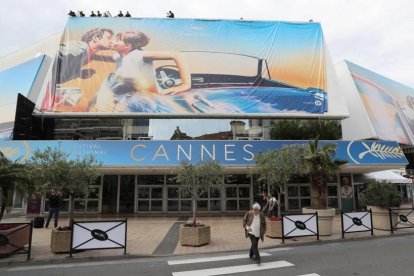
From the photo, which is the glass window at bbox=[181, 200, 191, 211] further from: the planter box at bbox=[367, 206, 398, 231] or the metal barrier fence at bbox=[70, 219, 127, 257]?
the metal barrier fence at bbox=[70, 219, 127, 257]

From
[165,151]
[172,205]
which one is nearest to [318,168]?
[165,151]

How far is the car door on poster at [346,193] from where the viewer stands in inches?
985

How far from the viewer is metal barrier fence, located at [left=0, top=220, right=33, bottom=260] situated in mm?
10155

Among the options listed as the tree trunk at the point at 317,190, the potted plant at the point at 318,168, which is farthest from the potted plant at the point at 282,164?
the tree trunk at the point at 317,190

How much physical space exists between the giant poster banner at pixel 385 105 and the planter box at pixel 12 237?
2731 cm

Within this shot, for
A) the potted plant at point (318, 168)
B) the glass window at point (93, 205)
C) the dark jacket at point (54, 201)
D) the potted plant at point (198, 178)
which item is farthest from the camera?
the glass window at point (93, 205)

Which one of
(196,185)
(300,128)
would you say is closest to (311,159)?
(196,185)

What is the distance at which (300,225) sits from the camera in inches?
497

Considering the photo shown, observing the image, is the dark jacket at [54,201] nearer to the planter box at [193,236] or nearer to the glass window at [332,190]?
the planter box at [193,236]

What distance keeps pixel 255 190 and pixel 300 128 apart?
605 cm

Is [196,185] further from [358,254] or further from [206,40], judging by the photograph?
[206,40]

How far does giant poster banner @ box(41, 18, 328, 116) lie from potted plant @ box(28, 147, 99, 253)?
14.7m

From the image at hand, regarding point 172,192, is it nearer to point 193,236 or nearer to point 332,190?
point 332,190

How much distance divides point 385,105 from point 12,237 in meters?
34.6
